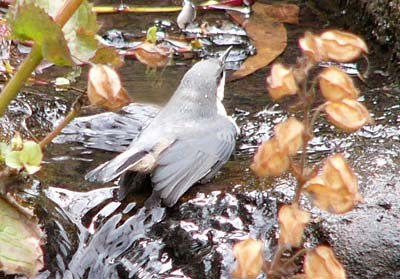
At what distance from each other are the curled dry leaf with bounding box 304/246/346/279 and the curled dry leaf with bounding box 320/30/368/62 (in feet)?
0.90

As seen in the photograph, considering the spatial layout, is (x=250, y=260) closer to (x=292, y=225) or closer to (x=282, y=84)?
(x=292, y=225)

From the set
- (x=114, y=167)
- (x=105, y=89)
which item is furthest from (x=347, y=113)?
(x=114, y=167)

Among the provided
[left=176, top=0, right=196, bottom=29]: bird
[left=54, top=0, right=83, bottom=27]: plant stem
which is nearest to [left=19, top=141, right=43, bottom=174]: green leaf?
[left=54, top=0, right=83, bottom=27]: plant stem

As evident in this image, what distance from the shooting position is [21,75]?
1.34m

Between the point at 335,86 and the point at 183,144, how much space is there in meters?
2.43

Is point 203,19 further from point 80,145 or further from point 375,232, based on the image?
point 375,232

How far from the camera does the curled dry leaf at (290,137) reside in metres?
1.22

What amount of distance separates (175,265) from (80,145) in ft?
3.53

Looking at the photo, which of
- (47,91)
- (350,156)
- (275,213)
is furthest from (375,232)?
(47,91)

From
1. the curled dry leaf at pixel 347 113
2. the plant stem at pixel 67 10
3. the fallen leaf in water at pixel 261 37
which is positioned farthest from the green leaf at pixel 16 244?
the fallen leaf in water at pixel 261 37

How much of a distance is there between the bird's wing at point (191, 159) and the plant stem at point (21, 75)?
1.84 m

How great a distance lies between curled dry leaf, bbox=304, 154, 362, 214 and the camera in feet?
3.91

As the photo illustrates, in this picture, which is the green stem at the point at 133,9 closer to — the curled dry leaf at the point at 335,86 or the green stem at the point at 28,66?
the green stem at the point at 28,66

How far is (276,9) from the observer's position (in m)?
5.45
